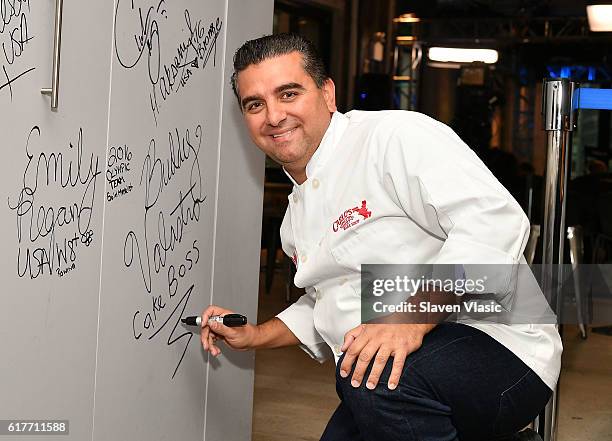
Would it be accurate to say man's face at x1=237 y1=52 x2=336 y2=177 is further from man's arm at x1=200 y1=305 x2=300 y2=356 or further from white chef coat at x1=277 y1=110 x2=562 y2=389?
man's arm at x1=200 y1=305 x2=300 y2=356

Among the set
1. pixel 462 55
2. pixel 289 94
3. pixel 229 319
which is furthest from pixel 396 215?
pixel 462 55

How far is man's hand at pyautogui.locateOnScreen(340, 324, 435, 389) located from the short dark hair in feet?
1.89

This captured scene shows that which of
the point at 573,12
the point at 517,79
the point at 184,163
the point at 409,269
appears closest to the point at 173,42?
the point at 184,163

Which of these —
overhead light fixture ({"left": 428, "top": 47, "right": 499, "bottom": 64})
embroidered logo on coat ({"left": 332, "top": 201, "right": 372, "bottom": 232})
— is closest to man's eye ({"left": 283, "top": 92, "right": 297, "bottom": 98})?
embroidered logo on coat ({"left": 332, "top": 201, "right": 372, "bottom": 232})

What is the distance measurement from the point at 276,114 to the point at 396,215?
0.33 meters

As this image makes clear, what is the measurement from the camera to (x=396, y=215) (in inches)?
71.3

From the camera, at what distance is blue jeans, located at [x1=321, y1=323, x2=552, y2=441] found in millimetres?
1655

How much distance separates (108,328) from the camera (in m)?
2.04

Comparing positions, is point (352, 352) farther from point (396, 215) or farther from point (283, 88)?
point (283, 88)

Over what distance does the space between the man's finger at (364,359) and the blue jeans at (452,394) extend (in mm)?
14

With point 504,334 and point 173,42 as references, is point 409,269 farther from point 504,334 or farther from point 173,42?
point 173,42

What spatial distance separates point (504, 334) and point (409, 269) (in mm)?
223
